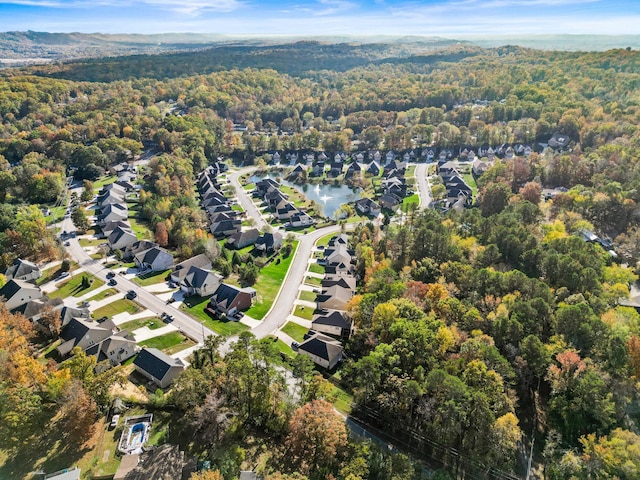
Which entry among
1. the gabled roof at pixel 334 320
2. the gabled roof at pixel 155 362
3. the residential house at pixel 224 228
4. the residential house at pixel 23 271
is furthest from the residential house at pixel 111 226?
the gabled roof at pixel 334 320

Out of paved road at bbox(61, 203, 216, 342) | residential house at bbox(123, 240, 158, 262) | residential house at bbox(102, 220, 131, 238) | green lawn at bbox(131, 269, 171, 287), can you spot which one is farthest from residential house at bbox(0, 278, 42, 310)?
residential house at bbox(102, 220, 131, 238)

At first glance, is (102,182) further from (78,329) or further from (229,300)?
(229,300)

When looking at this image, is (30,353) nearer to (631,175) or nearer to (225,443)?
(225,443)

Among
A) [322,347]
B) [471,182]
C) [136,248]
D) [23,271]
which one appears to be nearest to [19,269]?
[23,271]

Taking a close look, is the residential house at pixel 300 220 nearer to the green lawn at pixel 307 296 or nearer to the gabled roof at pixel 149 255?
the green lawn at pixel 307 296

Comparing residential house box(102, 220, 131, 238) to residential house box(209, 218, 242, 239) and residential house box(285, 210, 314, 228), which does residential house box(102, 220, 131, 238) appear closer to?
residential house box(209, 218, 242, 239)

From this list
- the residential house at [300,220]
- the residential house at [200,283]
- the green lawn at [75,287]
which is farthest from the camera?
the residential house at [300,220]

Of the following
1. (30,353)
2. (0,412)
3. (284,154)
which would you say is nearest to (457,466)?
(0,412)
